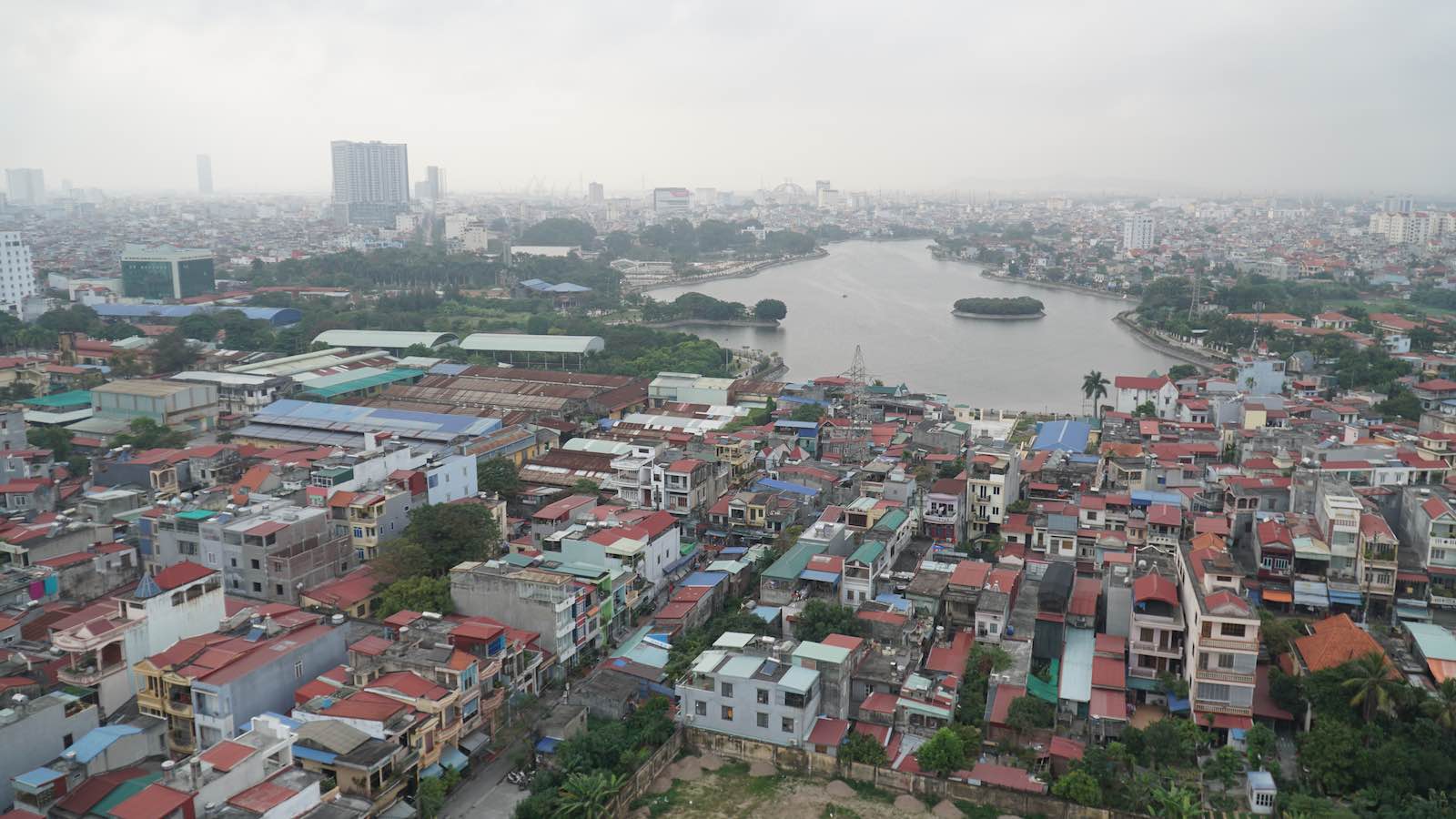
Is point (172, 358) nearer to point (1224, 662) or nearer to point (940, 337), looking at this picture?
point (940, 337)

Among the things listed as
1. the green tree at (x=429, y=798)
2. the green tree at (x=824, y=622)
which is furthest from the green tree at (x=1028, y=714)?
the green tree at (x=429, y=798)

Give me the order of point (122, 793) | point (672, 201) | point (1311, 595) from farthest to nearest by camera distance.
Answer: point (672, 201), point (1311, 595), point (122, 793)

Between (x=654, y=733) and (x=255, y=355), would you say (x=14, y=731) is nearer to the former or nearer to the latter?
(x=654, y=733)

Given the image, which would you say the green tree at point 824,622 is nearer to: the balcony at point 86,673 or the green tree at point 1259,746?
the green tree at point 1259,746

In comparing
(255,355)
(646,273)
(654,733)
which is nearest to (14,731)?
(654,733)

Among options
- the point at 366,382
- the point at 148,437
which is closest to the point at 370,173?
the point at 366,382

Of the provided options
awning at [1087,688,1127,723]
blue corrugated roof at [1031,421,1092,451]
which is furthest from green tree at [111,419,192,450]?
awning at [1087,688,1127,723]
